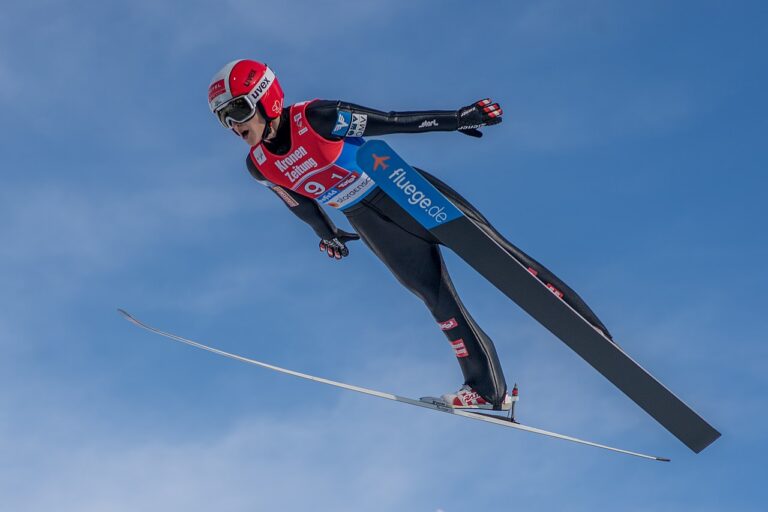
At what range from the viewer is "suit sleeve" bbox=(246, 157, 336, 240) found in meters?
8.24

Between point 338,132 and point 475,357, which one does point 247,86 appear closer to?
point 338,132

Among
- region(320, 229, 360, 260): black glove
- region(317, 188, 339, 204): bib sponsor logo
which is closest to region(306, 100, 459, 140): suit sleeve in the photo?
region(317, 188, 339, 204): bib sponsor logo

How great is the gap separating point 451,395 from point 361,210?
5.81 ft

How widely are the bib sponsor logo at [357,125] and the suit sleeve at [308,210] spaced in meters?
1.03

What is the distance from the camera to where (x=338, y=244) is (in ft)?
27.9

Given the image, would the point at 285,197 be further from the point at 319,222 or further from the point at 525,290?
the point at 525,290

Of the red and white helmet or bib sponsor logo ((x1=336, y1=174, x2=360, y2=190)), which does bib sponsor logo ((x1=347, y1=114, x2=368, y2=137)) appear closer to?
Result: bib sponsor logo ((x1=336, y1=174, x2=360, y2=190))

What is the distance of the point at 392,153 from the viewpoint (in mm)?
7203

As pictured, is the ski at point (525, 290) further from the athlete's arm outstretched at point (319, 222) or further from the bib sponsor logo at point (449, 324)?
the athlete's arm outstretched at point (319, 222)

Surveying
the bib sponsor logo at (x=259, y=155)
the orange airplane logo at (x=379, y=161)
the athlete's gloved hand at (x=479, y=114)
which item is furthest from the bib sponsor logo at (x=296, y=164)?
the athlete's gloved hand at (x=479, y=114)

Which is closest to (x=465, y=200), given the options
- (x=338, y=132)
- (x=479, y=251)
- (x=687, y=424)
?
(x=479, y=251)

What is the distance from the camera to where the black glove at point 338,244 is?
8.50 metres

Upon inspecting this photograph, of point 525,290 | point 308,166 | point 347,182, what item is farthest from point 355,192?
point 525,290

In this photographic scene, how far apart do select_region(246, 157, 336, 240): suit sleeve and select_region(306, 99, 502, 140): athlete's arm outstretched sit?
3.16 ft
